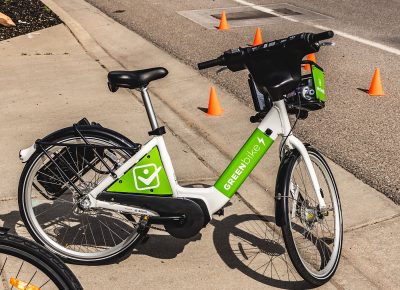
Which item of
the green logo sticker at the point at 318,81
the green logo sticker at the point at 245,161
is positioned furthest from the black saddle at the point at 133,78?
the green logo sticker at the point at 318,81

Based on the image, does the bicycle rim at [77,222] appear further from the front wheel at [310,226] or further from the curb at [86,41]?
the curb at [86,41]

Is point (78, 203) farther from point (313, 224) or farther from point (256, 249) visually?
point (313, 224)

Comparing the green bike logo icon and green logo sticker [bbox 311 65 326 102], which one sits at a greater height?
green logo sticker [bbox 311 65 326 102]

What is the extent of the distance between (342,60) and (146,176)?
6.33 meters

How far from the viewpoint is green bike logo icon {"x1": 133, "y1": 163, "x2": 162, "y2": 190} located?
172 inches

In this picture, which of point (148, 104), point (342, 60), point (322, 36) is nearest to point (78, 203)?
point (148, 104)

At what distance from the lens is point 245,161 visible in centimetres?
432

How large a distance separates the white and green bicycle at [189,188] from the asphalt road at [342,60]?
1.49 meters

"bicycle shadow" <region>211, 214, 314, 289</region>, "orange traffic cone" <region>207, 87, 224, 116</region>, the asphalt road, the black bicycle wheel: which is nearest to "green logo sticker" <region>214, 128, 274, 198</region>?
"bicycle shadow" <region>211, 214, 314, 289</region>

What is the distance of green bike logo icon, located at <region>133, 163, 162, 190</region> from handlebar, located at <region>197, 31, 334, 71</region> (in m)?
0.73

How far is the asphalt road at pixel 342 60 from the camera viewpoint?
22.0 feet

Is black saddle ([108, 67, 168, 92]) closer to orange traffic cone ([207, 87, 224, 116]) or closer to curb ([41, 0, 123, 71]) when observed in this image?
orange traffic cone ([207, 87, 224, 116])

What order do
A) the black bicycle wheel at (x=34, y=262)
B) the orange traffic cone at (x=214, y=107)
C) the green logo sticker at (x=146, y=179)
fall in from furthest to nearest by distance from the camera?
the orange traffic cone at (x=214, y=107) < the green logo sticker at (x=146, y=179) < the black bicycle wheel at (x=34, y=262)

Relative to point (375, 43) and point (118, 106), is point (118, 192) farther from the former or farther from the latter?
point (375, 43)
